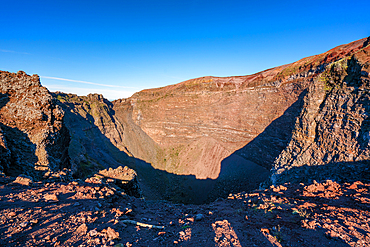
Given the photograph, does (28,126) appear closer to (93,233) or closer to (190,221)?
(93,233)

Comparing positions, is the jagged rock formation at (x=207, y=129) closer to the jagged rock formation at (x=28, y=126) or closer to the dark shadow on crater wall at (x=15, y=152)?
the jagged rock formation at (x=28, y=126)

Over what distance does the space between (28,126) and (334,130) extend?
21246 millimetres

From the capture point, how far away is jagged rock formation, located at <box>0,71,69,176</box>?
930 cm

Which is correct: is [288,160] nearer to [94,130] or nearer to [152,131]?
[152,131]

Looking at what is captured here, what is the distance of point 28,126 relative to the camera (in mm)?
10617

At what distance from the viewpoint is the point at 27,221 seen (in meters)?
3.79

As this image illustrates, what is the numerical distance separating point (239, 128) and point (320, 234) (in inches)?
881

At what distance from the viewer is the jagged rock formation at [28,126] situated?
9.30 metres

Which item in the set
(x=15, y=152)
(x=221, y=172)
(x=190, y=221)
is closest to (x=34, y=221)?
(x=190, y=221)

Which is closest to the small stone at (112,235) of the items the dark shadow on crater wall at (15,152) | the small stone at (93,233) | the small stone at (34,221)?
the small stone at (93,233)

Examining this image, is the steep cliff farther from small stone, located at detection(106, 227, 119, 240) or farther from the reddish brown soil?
small stone, located at detection(106, 227, 119, 240)

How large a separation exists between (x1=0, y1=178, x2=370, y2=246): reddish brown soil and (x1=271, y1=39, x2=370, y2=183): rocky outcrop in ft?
8.72

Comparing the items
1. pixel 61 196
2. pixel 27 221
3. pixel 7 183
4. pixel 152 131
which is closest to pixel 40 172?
pixel 7 183

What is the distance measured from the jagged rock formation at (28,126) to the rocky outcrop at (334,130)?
1748 cm
